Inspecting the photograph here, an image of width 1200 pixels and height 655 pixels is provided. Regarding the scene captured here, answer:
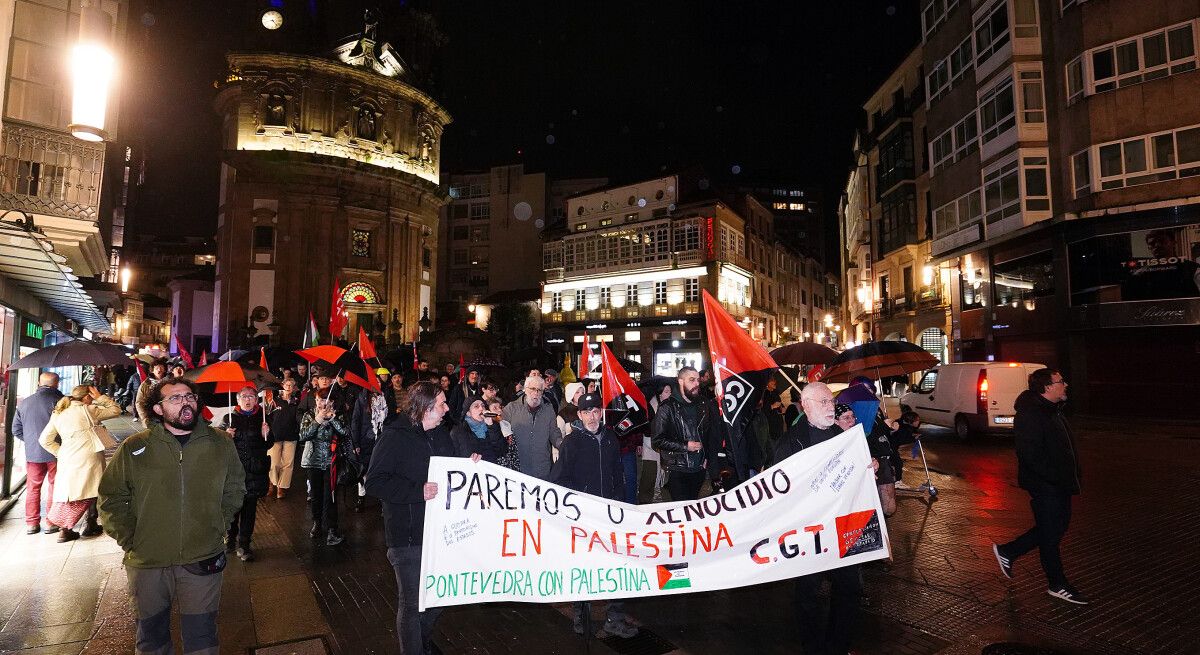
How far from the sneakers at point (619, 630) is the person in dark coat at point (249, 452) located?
483cm

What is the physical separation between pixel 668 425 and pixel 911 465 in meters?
9.47

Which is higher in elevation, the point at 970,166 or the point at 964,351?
the point at 970,166

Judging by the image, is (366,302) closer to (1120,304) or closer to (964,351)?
(964,351)

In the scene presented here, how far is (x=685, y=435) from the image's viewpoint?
22.2ft

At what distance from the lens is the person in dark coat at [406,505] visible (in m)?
4.38

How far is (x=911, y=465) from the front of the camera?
13625 mm

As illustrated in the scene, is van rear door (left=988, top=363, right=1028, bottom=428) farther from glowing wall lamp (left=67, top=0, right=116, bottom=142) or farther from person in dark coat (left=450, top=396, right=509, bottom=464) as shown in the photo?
glowing wall lamp (left=67, top=0, right=116, bottom=142)

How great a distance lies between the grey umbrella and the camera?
8.72 m

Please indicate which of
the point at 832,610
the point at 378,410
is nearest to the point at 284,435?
the point at 378,410

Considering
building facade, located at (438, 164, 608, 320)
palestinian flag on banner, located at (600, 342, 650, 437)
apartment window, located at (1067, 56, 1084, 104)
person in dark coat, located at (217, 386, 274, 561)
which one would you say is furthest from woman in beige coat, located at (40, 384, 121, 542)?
building facade, located at (438, 164, 608, 320)

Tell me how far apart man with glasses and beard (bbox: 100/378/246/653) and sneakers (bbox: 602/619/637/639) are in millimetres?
2863

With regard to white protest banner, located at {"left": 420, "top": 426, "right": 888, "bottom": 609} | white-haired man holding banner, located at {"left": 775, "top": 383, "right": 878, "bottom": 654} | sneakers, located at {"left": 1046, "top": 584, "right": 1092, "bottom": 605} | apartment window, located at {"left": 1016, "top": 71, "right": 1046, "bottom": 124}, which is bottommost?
sneakers, located at {"left": 1046, "top": 584, "right": 1092, "bottom": 605}

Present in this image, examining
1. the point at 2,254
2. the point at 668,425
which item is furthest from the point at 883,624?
the point at 2,254

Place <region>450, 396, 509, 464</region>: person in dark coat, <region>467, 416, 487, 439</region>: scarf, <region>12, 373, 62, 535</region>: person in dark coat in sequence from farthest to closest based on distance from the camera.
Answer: <region>12, 373, 62, 535</region>: person in dark coat < <region>467, 416, 487, 439</region>: scarf < <region>450, 396, 509, 464</region>: person in dark coat
